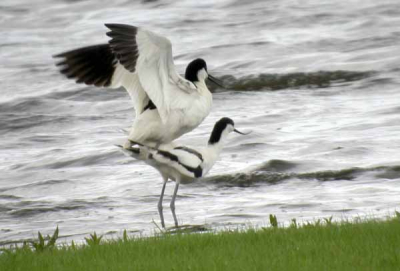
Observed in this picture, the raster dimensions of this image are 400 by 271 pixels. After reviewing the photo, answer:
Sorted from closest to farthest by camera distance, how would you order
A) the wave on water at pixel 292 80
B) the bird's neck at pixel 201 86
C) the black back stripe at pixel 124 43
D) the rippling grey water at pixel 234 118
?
the black back stripe at pixel 124 43, the bird's neck at pixel 201 86, the rippling grey water at pixel 234 118, the wave on water at pixel 292 80

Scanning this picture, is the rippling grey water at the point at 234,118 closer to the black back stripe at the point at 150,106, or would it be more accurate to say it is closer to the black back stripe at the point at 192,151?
the black back stripe at the point at 192,151

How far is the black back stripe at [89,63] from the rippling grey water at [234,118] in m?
1.58

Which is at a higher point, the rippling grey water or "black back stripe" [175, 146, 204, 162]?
"black back stripe" [175, 146, 204, 162]

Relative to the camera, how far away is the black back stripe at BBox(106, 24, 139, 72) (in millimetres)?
10109

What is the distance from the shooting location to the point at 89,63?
11.0m

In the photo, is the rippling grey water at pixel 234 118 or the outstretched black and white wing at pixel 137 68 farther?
the rippling grey water at pixel 234 118

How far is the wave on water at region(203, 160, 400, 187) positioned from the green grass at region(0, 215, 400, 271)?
444 centimetres

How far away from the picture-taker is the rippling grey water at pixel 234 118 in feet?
37.7

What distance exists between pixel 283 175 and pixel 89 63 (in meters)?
3.23

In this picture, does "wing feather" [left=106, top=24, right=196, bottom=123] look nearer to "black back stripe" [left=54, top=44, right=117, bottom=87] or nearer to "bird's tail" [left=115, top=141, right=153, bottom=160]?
"bird's tail" [left=115, top=141, right=153, bottom=160]

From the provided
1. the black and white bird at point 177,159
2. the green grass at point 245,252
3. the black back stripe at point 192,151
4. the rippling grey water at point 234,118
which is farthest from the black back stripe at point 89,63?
the green grass at point 245,252

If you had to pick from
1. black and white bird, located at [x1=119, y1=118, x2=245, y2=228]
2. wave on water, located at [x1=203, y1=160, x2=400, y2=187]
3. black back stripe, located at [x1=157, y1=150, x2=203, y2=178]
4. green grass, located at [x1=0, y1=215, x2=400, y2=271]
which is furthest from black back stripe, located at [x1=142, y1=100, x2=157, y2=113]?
green grass, located at [x1=0, y1=215, x2=400, y2=271]

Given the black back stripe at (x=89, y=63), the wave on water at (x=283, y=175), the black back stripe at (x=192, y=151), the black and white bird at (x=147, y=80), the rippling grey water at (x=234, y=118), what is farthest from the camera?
the wave on water at (x=283, y=175)

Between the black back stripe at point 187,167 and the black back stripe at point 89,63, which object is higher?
the black back stripe at point 89,63
